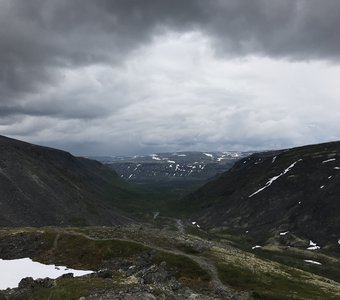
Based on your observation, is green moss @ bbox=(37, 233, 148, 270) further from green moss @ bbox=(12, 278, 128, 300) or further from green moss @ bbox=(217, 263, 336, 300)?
green moss @ bbox=(12, 278, 128, 300)

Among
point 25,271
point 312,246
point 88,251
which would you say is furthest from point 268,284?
point 312,246

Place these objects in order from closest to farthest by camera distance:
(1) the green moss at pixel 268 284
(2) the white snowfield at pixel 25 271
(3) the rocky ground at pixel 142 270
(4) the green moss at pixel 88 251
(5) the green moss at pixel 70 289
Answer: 1. (5) the green moss at pixel 70 289
2. (3) the rocky ground at pixel 142 270
3. (1) the green moss at pixel 268 284
4. (2) the white snowfield at pixel 25 271
5. (4) the green moss at pixel 88 251

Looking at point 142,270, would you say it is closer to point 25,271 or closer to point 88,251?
point 25,271

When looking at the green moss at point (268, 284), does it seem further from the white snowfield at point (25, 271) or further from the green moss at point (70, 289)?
the green moss at point (70, 289)

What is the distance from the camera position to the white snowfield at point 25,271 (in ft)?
252

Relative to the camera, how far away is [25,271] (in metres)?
83.6

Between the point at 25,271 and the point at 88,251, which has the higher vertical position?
the point at 88,251

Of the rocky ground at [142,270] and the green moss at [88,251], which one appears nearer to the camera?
the rocky ground at [142,270]

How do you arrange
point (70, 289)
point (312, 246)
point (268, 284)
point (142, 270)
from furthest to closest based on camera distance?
point (312, 246) < point (268, 284) < point (142, 270) < point (70, 289)

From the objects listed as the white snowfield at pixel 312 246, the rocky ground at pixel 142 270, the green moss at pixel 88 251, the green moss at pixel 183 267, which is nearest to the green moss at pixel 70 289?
the rocky ground at pixel 142 270

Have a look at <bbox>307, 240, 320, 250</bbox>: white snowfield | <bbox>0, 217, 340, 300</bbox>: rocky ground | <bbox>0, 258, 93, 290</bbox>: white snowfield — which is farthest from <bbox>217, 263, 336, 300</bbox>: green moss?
<bbox>307, 240, 320, 250</bbox>: white snowfield

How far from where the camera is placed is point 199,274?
266 feet

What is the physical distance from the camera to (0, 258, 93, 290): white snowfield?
7679 cm

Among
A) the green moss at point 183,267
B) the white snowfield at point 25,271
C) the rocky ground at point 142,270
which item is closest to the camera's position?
the rocky ground at point 142,270
